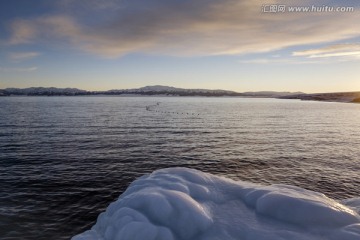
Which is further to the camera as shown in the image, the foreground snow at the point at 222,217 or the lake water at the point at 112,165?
the lake water at the point at 112,165

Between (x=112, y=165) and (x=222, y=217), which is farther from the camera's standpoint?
(x=112, y=165)

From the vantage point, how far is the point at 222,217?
1160 centimetres

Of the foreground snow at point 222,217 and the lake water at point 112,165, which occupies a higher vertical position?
the foreground snow at point 222,217

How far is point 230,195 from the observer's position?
13664 millimetres

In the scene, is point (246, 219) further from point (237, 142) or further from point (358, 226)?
point (237, 142)

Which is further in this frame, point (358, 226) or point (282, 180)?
point (282, 180)

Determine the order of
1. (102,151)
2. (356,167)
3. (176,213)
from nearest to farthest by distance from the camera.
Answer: (176,213)
(356,167)
(102,151)

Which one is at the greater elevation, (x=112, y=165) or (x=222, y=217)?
(x=222, y=217)

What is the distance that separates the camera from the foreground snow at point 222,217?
33.9ft

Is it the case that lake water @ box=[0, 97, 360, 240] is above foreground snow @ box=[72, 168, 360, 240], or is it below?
below

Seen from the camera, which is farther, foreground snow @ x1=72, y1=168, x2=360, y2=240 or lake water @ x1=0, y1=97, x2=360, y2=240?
lake water @ x1=0, y1=97, x2=360, y2=240

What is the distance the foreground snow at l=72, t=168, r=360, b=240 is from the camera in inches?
407

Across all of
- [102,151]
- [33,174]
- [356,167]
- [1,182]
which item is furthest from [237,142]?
[1,182]

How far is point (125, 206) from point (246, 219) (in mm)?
5420
